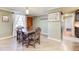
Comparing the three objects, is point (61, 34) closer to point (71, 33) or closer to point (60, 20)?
point (60, 20)

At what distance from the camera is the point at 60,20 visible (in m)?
5.70

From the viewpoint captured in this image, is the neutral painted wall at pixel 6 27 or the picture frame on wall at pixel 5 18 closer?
the neutral painted wall at pixel 6 27

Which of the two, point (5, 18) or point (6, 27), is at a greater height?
point (5, 18)

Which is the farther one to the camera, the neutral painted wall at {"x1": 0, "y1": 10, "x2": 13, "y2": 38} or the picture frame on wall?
the picture frame on wall

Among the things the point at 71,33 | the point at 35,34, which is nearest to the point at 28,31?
the point at 35,34

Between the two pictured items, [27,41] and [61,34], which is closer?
[27,41]

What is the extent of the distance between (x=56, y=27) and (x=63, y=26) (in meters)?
0.47

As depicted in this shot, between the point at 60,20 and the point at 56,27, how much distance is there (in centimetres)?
52

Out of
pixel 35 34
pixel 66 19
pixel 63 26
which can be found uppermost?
pixel 66 19
